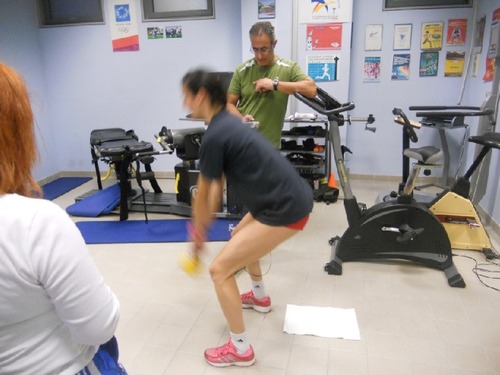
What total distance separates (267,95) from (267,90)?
2.7 inches

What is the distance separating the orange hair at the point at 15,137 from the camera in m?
0.73

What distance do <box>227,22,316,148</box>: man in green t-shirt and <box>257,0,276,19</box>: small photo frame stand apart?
7.21ft

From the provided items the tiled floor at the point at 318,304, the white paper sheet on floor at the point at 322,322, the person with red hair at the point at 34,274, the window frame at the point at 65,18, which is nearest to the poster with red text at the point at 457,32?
the tiled floor at the point at 318,304

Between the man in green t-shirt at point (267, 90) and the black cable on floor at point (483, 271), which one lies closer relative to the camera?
the man in green t-shirt at point (267, 90)

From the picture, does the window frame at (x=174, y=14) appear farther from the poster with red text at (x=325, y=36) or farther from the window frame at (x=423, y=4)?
the window frame at (x=423, y=4)

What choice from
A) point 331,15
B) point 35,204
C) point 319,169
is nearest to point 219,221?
point 319,169

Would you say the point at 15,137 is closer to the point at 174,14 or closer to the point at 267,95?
the point at 267,95

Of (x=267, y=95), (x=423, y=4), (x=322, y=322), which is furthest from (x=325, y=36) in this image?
(x=322, y=322)

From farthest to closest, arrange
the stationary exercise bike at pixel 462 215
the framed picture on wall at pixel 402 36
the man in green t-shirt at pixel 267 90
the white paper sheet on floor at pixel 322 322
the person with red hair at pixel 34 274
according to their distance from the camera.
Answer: the framed picture on wall at pixel 402 36 → the stationary exercise bike at pixel 462 215 → the man in green t-shirt at pixel 267 90 → the white paper sheet on floor at pixel 322 322 → the person with red hair at pixel 34 274

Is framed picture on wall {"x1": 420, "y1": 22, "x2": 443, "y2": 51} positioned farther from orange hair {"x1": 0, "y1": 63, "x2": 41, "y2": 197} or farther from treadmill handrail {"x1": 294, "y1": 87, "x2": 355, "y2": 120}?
orange hair {"x1": 0, "y1": 63, "x2": 41, "y2": 197}

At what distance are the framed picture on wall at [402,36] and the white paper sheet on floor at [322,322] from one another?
11.6 ft

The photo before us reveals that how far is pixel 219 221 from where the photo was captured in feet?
12.6

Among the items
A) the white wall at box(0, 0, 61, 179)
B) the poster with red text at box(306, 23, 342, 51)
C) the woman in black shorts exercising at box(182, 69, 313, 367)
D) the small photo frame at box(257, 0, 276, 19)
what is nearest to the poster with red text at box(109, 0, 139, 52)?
the white wall at box(0, 0, 61, 179)

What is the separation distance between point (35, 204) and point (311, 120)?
387 centimetres
